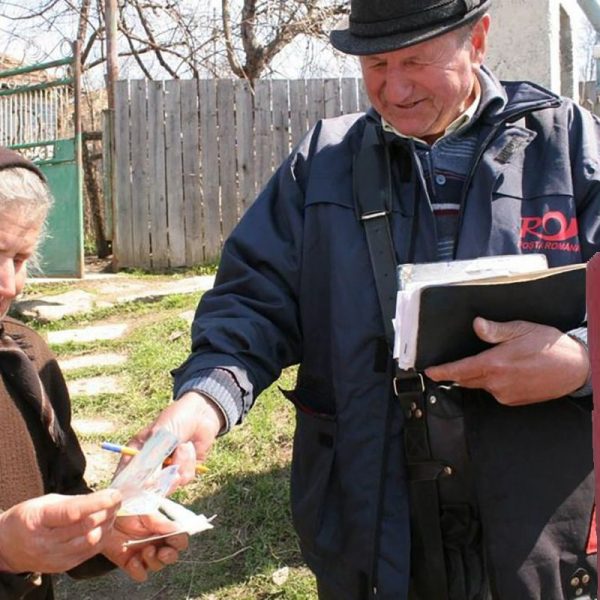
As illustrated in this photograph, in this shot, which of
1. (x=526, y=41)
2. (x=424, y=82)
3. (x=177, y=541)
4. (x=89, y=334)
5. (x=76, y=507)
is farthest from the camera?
(x=89, y=334)

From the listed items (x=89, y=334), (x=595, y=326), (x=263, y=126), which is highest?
(x=263, y=126)

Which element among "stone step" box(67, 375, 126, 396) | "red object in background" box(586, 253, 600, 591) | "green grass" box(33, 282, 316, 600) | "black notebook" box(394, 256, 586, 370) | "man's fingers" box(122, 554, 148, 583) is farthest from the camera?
"stone step" box(67, 375, 126, 396)

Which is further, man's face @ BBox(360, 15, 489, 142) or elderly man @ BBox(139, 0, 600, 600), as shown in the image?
man's face @ BBox(360, 15, 489, 142)

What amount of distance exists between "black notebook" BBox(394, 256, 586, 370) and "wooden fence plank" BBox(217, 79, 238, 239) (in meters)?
7.00

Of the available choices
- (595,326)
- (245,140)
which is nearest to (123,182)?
(245,140)

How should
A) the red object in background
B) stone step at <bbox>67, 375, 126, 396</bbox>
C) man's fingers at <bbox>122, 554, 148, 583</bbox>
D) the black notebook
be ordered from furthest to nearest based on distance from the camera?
stone step at <bbox>67, 375, 126, 396</bbox>, man's fingers at <bbox>122, 554, 148, 583</bbox>, the black notebook, the red object in background

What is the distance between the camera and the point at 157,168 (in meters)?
8.50

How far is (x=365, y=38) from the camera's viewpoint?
183 centimetres

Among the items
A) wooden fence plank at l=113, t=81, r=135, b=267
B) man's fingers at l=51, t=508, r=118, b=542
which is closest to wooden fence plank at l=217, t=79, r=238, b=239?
wooden fence plank at l=113, t=81, r=135, b=267

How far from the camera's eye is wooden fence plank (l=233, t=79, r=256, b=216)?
848cm

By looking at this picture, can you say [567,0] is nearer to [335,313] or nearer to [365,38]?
[365,38]

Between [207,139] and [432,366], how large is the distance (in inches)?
284

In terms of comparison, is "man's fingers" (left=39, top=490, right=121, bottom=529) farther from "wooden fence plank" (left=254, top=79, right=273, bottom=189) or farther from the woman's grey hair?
"wooden fence plank" (left=254, top=79, right=273, bottom=189)

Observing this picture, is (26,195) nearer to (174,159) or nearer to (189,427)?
(189,427)
